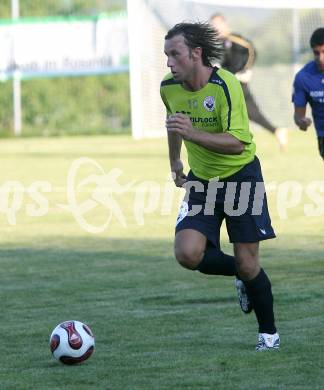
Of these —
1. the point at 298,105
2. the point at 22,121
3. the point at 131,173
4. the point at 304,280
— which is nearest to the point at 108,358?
the point at 304,280

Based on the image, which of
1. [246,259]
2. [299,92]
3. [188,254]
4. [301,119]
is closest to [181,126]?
[188,254]

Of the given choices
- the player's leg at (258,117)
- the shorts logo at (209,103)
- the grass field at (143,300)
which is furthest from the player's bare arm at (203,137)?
the player's leg at (258,117)

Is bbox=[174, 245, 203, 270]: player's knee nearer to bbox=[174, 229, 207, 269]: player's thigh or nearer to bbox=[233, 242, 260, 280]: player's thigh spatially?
bbox=[174, 229, 207, 269]: player's thigh

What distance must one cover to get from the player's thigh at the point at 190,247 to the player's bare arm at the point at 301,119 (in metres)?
3.67

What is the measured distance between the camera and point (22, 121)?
3062 centimetres

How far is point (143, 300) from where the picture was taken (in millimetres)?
7977

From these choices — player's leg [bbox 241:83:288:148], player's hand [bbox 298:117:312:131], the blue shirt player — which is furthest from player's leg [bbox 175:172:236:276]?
player's leg [bbox 241:83:288:148]

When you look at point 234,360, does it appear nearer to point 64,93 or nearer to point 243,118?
point 243,118

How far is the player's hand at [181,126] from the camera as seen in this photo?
19.9 ft

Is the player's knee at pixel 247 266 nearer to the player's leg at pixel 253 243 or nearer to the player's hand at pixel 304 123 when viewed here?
the player's leg at pixel 253 243

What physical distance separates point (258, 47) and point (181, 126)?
24.9 meters

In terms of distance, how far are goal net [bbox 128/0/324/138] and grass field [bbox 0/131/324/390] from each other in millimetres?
9808

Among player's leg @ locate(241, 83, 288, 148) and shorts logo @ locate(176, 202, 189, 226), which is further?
player's leg @ locate(241, 83, 288, 148)

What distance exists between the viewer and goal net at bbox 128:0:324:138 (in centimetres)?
2541
